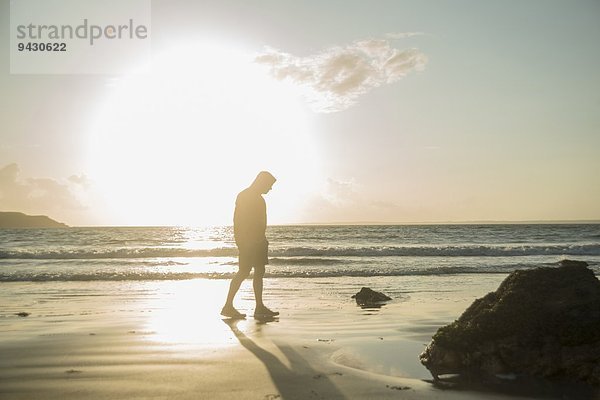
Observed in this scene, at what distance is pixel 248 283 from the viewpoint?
14766 millimetres

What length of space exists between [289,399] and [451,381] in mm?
1499

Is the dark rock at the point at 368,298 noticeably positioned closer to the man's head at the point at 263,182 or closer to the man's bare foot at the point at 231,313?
the man's bare foot at the point at 231,313

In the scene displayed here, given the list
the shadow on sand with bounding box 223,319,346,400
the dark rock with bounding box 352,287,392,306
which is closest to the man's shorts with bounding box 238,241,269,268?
the dark rock with bounding box 352,287,392,306

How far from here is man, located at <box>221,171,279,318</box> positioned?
8.68 m

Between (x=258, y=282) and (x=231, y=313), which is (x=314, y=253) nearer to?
(x=258, y=282)

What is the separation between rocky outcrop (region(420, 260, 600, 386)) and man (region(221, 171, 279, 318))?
412 cm

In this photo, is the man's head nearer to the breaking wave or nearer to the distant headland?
the breaking wave

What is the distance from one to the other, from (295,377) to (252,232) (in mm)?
4364

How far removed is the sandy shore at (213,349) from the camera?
4.12 metres

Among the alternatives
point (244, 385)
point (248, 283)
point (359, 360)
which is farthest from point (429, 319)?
point (248, 283)

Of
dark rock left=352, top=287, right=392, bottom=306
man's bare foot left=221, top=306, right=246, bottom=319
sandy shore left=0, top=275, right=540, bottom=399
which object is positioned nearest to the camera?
sandy shore left=0, top=275, right=540, bottom=399

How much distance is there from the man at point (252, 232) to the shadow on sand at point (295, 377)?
2.85 meters

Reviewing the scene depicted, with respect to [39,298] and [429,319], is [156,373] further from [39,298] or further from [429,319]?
[39,298]

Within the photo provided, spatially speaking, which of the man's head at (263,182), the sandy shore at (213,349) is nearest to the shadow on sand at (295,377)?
the sandy shore at (213,349)
